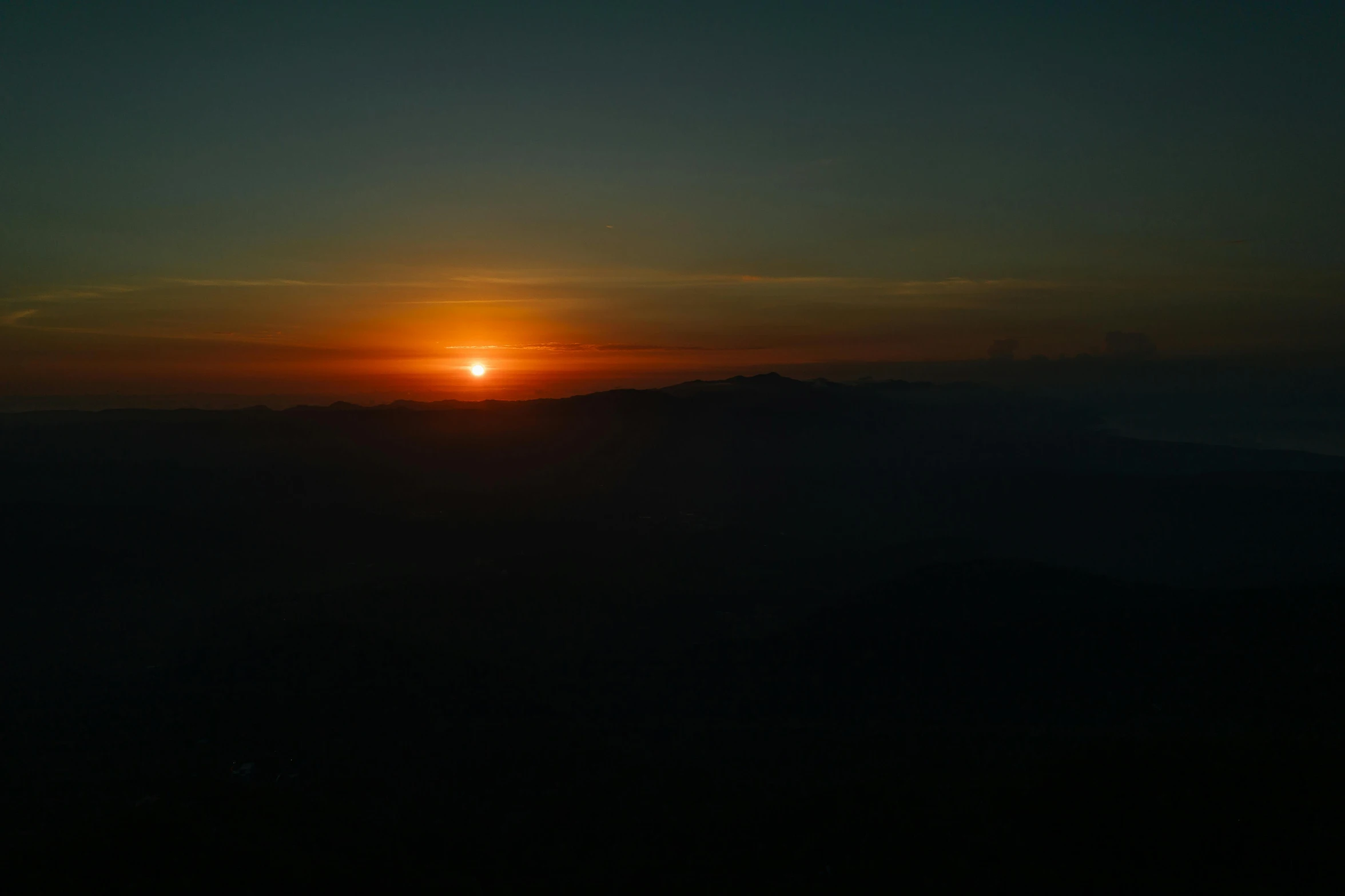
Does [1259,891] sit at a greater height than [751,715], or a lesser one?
greater

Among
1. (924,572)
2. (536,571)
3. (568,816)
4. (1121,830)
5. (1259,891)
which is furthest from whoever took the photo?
(536,571)

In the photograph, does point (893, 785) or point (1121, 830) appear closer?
point (1121, 830)

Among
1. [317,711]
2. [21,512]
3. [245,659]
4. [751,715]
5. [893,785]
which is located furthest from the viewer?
[21,512]

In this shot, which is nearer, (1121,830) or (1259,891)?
(1259,891)

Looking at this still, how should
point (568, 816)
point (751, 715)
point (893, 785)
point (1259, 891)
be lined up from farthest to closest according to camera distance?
point (751, 715), point (568, 816), point (893, 785), point (1259, 891)

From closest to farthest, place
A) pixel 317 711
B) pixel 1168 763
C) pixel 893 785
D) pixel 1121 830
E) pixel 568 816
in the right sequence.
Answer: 1. pixel 1121 830
2. pixel 1168 763
3. pixel 893 785
4. pixel 568 816
5. pixel 317 711

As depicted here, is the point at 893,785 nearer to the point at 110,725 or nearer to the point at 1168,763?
the point at 1168,763

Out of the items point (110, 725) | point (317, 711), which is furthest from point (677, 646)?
point (110, 725)

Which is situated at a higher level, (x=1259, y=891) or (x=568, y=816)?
(x=1259, y=891)

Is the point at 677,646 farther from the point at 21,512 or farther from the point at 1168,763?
the point at 21,512

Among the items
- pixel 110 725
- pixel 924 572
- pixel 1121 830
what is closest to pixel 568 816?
pixel 1121 830
